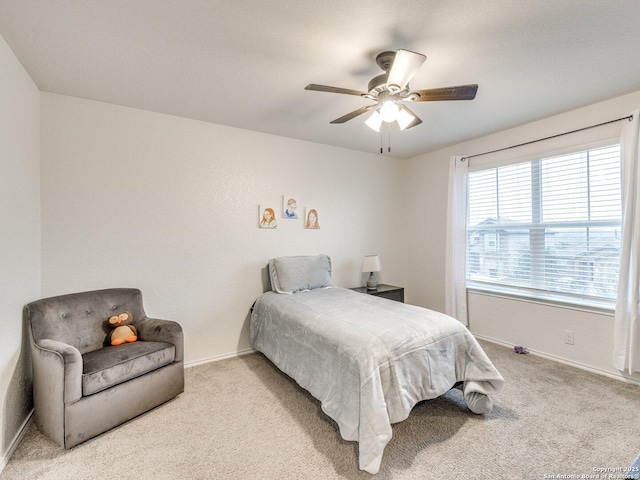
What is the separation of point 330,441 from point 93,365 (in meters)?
1.58

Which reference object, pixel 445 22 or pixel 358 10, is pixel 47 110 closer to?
pixel 358 10

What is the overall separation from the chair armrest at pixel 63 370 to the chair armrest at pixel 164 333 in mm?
580

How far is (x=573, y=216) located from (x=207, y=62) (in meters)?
3.52

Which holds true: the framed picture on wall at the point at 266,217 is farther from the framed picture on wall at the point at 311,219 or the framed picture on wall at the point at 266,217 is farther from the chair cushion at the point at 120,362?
the chair cushion at the point at 120,362

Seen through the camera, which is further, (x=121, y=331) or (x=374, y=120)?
(x=121, y=331)

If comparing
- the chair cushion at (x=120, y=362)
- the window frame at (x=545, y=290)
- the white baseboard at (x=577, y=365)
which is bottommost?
the white baseboard at (x=577, y=365)

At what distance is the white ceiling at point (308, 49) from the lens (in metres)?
1.54

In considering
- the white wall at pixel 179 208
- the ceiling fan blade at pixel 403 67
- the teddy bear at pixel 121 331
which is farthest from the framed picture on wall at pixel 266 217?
the ceiling fan blade at pixel 403 67

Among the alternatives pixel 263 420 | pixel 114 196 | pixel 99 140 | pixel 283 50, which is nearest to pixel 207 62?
pixel 283 50

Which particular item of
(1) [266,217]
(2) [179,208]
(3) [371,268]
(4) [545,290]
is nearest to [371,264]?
(3) [371,268]

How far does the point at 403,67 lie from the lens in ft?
5.25

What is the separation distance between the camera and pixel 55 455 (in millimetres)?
1691

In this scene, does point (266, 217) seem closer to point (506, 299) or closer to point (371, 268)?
point (371, 268)

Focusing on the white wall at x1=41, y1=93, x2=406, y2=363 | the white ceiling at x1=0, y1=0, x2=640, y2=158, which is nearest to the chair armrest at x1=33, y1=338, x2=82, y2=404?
the white wall at x1=41, y1=93, x2=406, y2=363
